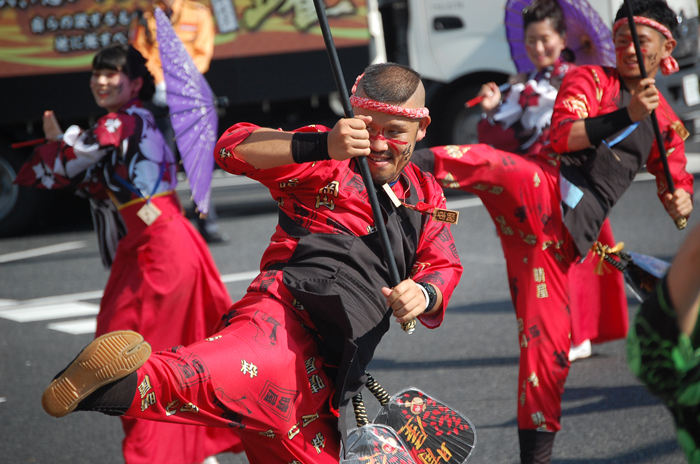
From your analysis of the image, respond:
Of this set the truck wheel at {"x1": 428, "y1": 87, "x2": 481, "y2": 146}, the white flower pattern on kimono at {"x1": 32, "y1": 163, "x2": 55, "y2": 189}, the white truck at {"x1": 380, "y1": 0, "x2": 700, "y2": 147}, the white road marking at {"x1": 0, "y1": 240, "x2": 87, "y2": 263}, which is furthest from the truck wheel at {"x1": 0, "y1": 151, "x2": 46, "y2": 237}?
the white flower pattern on kimono at {"x1": 32, "y1": 163, "x2": 55, "y2": 189}

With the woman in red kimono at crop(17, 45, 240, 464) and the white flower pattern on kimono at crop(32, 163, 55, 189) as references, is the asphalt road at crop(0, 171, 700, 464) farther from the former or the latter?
the white flower pattern on kimono at crop(32, 163, 55, 189)

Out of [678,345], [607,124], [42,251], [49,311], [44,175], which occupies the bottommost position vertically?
[42,251]

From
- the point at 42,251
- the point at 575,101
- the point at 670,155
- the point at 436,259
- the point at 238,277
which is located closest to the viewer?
the point at 436,259

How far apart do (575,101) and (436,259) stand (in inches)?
43.9

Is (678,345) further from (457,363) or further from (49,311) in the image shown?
(49,311)

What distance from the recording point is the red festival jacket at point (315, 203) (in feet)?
7.48

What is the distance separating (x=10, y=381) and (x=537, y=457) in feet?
10.8

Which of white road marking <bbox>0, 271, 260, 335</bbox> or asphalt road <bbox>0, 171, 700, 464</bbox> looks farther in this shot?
white road marking <bbox>0, 271, 260, 335</bbox>

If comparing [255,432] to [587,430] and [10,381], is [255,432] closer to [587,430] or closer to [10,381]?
[587,430]

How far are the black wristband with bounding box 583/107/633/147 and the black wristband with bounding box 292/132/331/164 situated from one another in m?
1.32

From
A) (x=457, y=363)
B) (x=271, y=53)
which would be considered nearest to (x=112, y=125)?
(x=457, y=363)

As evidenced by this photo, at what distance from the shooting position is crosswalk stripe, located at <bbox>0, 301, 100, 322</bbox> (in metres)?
5.89

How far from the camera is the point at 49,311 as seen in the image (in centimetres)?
603

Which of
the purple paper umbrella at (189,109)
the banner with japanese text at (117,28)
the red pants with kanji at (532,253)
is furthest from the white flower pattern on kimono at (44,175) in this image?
the banner with japanese text at (117,28)
